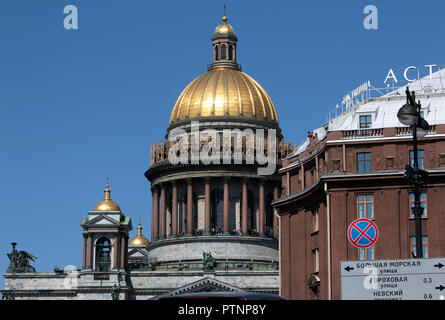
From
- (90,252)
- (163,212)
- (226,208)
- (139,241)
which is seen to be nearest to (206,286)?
(226,208)

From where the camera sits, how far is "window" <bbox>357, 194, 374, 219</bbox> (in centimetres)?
7138

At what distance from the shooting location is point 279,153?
444 feet

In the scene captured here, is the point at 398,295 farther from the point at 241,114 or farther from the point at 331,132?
the point at 241,114

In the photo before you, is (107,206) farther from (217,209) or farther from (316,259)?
(316,259)

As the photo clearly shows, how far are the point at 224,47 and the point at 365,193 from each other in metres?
72.6

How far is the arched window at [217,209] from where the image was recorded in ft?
437

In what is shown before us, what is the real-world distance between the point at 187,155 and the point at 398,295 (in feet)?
349

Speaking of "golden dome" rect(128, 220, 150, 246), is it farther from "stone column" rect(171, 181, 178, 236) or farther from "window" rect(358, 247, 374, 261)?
"window" rect(358, 247, 374, 261)

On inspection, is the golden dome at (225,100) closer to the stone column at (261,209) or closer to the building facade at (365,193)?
the stone column at (261,209)

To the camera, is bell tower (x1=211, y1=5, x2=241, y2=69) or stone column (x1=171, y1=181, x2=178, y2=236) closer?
stone column (x1=171, y1=181, x2=178, y2=236)

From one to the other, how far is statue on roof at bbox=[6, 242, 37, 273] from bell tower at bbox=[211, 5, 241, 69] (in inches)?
1363

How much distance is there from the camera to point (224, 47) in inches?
5586

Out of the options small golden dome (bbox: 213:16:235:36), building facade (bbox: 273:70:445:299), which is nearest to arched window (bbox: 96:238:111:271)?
small golden dome (bbox: 213:16:235:36)

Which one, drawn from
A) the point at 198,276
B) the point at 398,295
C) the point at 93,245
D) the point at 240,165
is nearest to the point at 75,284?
the point at 93,245
